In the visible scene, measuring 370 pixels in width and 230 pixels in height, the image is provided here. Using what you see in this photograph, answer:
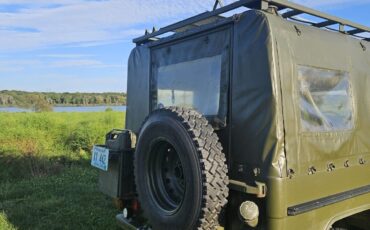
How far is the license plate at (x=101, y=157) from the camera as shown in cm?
421

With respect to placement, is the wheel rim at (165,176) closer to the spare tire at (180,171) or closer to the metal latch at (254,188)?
the spare tire at (180,171)

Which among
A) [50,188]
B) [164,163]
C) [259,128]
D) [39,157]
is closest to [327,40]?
[259,128]

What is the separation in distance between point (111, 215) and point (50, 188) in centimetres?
246

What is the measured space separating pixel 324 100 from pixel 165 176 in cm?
152

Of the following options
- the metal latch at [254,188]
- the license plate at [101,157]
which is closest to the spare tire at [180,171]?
the metal latch at [254,188]

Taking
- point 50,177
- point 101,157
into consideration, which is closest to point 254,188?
point 101,157

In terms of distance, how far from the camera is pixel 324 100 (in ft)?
11.5

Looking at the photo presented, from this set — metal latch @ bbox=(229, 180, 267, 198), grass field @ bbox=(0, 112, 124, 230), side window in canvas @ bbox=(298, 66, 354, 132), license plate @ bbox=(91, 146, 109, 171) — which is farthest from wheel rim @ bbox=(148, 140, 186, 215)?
grass field @ bbox=(0, 112, 124, 230)

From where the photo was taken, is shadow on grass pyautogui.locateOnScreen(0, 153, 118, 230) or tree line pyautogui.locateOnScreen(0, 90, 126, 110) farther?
tree line pyautogui.locateOnScreen(0, 90, 126, 110)

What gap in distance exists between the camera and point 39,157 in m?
11.0

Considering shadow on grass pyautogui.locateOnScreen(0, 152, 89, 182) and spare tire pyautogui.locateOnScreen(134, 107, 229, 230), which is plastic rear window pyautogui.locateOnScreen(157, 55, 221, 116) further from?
shadow on grass pyautogui.locateOnScreen(0, 152, 89, 182)

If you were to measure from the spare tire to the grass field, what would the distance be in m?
2.39

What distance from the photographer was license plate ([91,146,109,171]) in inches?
166

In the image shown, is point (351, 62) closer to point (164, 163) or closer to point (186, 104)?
point (186, 104)
